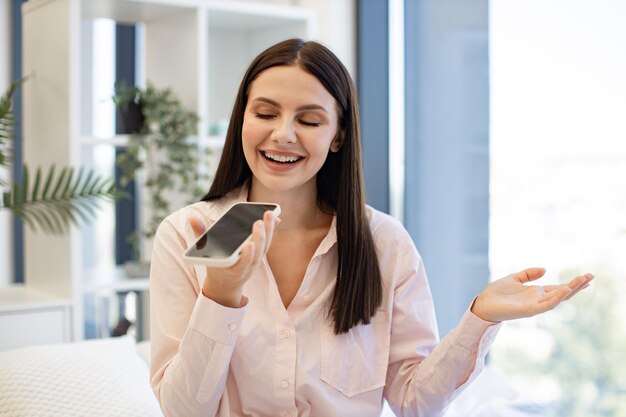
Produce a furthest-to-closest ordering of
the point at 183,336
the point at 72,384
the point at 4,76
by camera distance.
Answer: the point at 4,76 < the point at 72,384 < the point at 183,336

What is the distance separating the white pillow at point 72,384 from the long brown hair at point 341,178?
49 centimetres

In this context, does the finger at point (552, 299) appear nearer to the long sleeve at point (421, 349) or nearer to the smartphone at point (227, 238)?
the long sleeve at point (421, 349)

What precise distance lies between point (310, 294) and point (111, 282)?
139 centimetres

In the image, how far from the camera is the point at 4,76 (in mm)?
4078

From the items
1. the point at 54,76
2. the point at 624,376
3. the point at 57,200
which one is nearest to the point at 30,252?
the point at 57,200

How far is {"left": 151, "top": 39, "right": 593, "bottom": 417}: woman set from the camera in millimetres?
1533

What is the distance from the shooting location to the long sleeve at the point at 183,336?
1.41 m

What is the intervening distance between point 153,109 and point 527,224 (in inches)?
50.2

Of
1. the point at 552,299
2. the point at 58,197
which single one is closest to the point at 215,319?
the point at 552,299

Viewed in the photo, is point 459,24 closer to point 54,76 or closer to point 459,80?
point 459,80

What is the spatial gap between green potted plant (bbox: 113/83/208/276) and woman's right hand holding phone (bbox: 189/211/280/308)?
1621 millimetres

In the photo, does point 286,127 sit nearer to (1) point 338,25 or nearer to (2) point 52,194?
(2) point 52,194

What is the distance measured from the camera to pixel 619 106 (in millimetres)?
2438

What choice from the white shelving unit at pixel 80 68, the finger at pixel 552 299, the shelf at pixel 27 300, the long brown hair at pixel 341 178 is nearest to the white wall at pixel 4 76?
the white shelving unit at pixel 80 68
